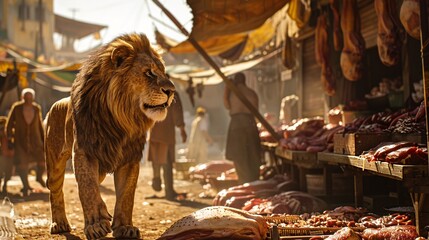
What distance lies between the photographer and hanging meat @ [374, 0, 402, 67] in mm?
7309

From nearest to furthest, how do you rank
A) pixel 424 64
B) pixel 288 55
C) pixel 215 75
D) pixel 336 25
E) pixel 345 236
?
pixel 424 64 < pixel 345 236 < pixel 336 25 < pixel 288 55 < pixel 215 75

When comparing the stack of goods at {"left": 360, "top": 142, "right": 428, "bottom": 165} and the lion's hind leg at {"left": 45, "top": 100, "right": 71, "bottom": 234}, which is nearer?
the stack of goods at {"left": 360, "top": 142, "right": 428, "bottom": 165}

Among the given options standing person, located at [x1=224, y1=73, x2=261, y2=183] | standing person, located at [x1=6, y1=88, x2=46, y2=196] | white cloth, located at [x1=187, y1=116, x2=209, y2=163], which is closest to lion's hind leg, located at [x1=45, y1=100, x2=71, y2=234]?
standing person, located at [x1=224, y1=73, x2=261, y2=183]

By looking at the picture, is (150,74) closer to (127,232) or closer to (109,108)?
(109,108)

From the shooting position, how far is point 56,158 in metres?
6.50

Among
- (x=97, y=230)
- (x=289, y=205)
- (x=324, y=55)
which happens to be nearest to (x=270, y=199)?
(x=289, y=205)

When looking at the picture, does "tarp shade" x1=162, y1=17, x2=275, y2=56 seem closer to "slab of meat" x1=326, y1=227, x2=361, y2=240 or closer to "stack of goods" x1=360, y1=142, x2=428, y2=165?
"stack of goods" x1=360, y1=142, x2=428, y2=165

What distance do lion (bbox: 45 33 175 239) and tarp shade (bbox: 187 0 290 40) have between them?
8.15ft

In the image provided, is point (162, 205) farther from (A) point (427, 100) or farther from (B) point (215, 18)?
(A) point (427, 100)

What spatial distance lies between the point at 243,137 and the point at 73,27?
29.7 metres

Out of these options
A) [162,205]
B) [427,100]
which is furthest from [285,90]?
[427,100]

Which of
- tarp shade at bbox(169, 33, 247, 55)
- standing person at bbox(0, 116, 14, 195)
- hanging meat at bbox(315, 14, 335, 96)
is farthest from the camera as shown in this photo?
tarp shade at bbox(169, 33, 247, 55)

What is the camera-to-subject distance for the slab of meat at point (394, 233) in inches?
177

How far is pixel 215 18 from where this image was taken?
8.60 metres
